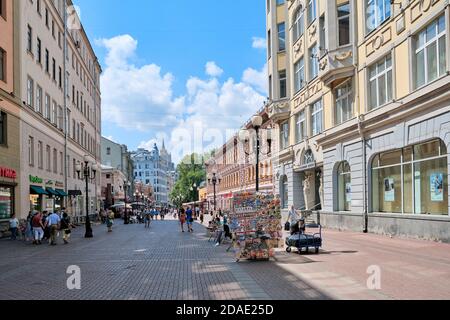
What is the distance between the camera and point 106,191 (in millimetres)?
81062

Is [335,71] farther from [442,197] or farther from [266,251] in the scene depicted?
[266,251]

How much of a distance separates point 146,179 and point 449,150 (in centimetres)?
17138

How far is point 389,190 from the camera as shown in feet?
73.4

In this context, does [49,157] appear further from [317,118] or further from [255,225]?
[255,225]

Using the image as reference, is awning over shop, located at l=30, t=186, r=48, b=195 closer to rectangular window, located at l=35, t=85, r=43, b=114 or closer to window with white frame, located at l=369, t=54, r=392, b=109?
rectangular window, located at l=35, t=85, r=43, b=114

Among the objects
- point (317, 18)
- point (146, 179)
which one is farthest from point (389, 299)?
point (146, 179)

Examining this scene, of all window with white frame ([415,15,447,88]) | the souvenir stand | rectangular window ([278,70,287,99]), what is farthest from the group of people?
rectangular window ([278,70,287,99])

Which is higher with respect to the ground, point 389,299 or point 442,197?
point 442,197

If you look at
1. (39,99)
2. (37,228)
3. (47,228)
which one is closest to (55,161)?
(39,99)

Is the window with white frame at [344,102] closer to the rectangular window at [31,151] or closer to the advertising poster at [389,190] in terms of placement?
the advertising poster at [389,190]

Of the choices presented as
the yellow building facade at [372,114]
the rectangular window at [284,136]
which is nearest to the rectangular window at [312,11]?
the yellow building facade at [372,114]

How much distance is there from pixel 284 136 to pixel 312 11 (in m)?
11.5

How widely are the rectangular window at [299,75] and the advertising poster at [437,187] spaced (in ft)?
55.3

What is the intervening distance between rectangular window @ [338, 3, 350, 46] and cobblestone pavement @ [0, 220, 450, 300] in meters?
13.0
